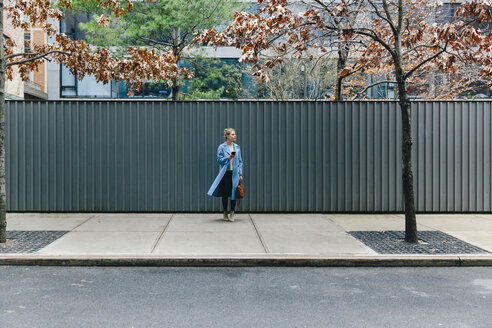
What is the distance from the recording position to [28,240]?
23.5 ft

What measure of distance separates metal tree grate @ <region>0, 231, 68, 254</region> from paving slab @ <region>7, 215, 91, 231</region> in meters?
0.40

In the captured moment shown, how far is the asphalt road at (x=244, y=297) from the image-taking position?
4.16 m

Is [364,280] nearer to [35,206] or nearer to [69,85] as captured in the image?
[35,206]

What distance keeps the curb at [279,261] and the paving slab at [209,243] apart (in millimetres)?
306

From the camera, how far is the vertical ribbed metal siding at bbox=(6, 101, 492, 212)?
10.0 meters

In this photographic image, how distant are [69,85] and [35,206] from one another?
1946 cm

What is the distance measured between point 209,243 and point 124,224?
239 centimetres

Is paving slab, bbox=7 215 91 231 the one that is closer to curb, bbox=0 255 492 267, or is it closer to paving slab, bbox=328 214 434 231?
curb, bbox=0 255 492 267

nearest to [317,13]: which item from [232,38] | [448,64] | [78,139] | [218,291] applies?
[232,38]

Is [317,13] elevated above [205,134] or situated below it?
above

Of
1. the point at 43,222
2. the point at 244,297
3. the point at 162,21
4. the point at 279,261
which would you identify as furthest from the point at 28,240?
the point at 162,21

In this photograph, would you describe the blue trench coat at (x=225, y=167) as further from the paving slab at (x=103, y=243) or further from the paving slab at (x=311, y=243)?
the paving slab at (x=103, y=243)

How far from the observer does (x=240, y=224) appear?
880 cm

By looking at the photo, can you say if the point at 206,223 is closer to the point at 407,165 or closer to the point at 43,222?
the point at 43,222
